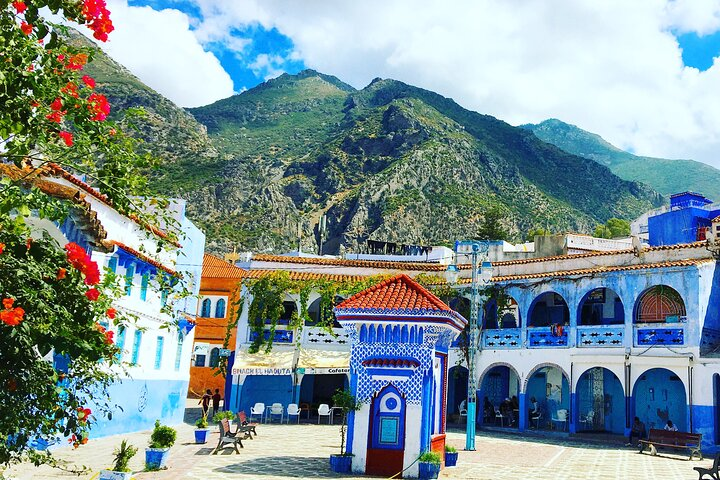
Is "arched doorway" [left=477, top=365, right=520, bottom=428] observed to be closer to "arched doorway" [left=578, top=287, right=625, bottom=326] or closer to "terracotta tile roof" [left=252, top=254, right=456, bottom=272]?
"arched doorway" [left=578, top=287, right=625, bottom=326]

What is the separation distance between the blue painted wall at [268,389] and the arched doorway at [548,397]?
1018 centimetres

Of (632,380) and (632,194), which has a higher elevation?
(632,194)

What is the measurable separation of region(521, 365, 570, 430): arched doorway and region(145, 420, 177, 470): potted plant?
671 inches

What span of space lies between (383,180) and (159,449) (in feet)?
272

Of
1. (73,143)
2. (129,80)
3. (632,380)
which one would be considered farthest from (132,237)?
(129,80)

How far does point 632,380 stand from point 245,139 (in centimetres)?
11390

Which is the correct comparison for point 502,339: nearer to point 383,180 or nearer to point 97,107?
point 97,107

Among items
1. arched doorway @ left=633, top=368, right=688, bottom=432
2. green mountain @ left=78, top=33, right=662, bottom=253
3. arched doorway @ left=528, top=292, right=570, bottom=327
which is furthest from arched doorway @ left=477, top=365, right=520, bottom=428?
green mountain @ left=78, top=33, right=662, bottom=253

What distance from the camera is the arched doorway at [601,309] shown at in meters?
27.4

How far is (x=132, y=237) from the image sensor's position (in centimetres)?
2077

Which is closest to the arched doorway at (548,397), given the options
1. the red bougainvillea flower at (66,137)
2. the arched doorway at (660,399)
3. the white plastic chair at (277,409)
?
the arched doorway at (660,399)

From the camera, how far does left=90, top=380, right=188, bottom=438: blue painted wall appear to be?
1988 centimetres

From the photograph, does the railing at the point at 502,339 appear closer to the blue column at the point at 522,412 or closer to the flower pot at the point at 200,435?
the blue column at the point at 522,412

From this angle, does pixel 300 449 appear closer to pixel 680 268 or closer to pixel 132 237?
pixel 132 237
